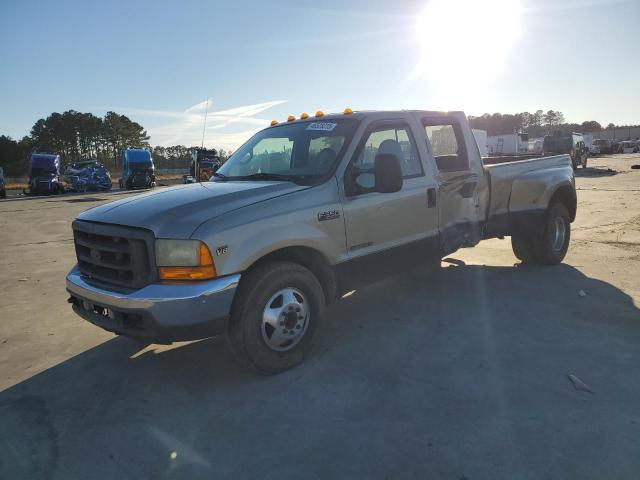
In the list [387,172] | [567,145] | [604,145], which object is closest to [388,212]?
[387,172]

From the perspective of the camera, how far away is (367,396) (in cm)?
301

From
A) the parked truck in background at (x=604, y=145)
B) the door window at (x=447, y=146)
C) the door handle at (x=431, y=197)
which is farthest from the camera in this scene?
the parked truck in background at (x=604, y=145)

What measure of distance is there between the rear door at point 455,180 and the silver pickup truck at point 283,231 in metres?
0.02

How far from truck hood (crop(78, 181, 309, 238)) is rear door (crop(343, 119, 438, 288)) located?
22.4 inches

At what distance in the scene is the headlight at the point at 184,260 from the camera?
292 cm

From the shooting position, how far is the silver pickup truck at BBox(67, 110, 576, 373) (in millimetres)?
2955

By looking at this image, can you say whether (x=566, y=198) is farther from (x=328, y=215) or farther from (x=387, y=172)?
(x=328, y=215)

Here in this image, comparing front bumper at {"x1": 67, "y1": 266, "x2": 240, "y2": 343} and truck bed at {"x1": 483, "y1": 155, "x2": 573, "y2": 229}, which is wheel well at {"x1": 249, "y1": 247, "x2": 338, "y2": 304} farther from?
truck bed at {"x1": 483, "y1": 155, "x2": 573, "y2": 229}

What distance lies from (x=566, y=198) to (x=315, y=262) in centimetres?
438

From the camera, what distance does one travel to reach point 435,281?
5637 mm

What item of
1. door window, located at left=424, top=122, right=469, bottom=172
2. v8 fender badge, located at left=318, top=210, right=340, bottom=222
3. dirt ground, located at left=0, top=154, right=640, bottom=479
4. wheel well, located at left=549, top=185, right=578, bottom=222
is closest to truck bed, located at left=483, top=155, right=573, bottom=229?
wheel well, located at left=549, top=185, right=578, bottom=222

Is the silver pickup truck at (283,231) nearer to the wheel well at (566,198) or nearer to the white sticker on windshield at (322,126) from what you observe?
the white sticker on windshield at (322,126)

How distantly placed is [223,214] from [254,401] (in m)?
1.26

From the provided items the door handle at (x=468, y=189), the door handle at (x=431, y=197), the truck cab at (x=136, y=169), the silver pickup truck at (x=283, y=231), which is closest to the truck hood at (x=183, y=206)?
the silver pickup truck at (x=283, y=231)
